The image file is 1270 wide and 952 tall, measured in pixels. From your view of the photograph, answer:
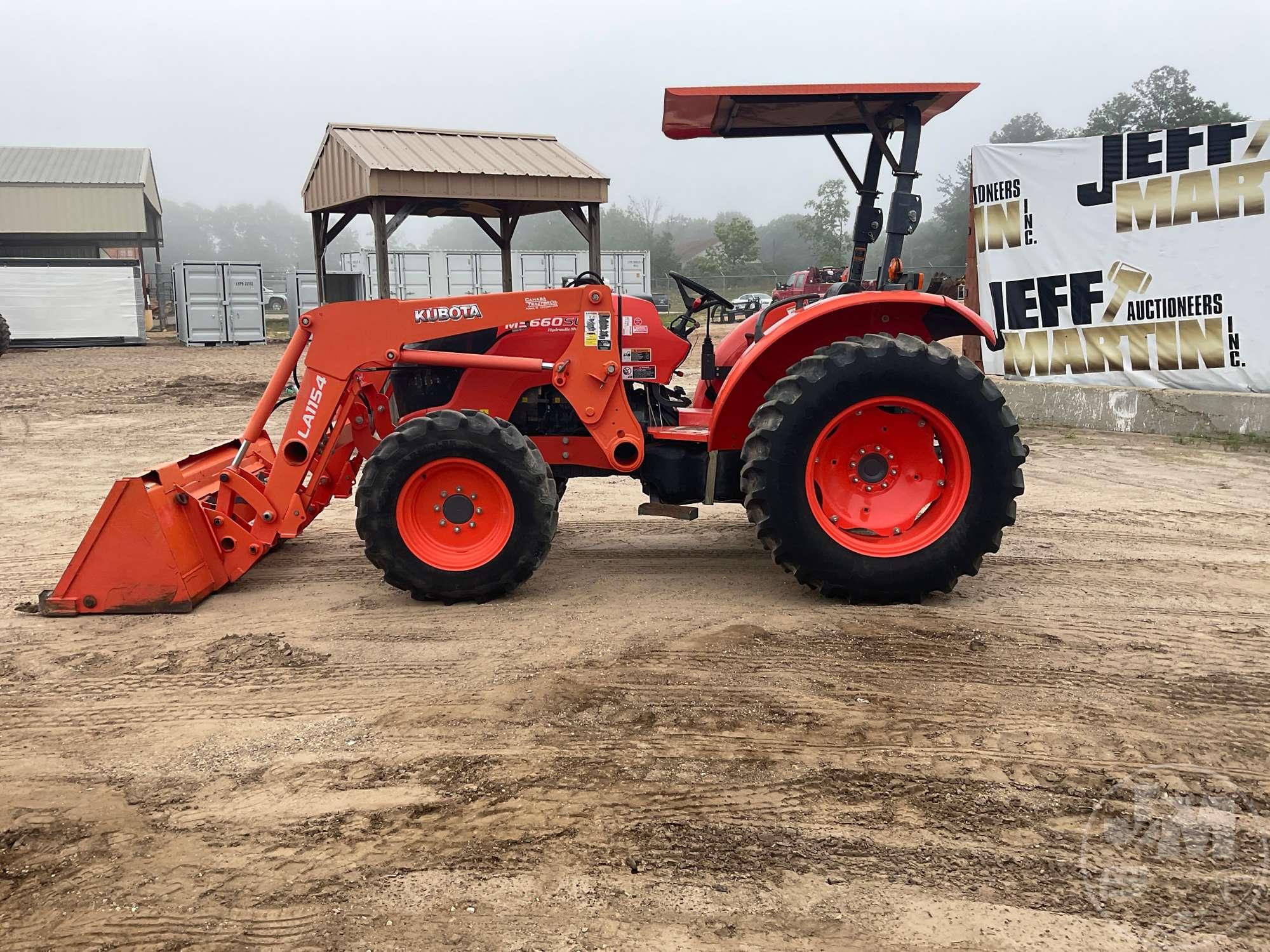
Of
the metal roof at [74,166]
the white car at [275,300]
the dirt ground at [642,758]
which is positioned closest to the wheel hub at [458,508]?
the dirt ground at [642,758]

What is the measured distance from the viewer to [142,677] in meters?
3.59

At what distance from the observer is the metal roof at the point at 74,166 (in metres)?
33.9

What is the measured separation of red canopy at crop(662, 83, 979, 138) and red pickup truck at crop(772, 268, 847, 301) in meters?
0.72

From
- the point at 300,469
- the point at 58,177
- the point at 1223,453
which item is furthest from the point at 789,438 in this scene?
the point at 58,177

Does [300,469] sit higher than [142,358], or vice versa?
[142,358]

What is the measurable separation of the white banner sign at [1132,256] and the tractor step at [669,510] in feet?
20.5

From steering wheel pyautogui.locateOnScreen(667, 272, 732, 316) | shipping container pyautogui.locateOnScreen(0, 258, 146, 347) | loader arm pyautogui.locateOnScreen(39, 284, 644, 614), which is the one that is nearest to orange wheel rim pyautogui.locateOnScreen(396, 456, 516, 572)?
loader arm pyautogui.locateOnScreen(39, 284, 644, 614)

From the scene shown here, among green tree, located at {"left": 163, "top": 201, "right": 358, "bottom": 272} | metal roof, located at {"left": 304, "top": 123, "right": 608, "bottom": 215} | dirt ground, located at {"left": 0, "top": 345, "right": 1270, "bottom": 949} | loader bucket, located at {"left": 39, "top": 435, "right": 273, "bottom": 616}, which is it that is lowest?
dirt ground, located at {"left": 0, "top": 345, "right": 1270, "bottom": 949}

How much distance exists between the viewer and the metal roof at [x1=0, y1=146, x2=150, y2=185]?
111ft

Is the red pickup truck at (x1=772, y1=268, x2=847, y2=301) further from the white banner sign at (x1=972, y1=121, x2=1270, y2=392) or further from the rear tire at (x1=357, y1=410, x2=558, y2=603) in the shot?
the white banner sign at (x1=972, y1=121, x2=1270, y2=392)

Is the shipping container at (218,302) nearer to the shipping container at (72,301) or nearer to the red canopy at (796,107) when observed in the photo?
the shipping container at (72,301)

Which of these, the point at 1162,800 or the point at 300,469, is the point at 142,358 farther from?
the point at 1162,800

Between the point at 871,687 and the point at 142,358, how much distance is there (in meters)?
19.4

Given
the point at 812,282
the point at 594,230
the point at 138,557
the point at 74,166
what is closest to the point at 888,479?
the point at 138,557
